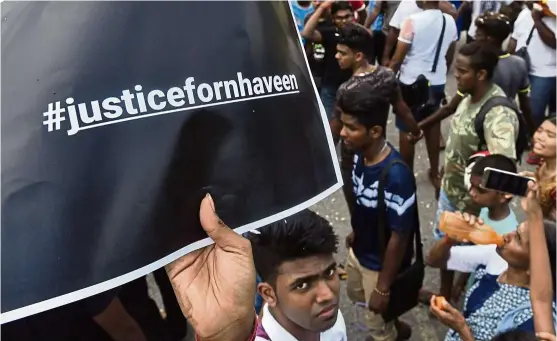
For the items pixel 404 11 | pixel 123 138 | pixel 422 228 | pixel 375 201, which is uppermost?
pixel 123 138

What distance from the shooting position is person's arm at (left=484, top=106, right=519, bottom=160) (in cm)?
262

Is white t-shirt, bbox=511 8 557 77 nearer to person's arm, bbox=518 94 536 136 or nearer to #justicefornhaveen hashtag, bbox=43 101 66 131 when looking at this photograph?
person's arm, bbox=518 94 536 136

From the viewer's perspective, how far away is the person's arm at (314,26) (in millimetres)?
4090

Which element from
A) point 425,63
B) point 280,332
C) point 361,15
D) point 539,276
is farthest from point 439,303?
point 361,15

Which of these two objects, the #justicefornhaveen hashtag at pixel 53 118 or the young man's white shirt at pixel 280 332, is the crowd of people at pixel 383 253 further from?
the #justicefornhaveen hashtag at pixel 53 118

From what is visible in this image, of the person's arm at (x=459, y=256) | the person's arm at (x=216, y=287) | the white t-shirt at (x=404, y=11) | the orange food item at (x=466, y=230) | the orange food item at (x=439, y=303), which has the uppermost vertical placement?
the person's arm at (x=216, y=287)

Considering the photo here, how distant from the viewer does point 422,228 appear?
12.5ft

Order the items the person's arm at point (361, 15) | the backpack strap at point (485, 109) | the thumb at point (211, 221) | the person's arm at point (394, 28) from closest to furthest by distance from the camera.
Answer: the thumb at point (211, 221) < the backpack strap at point (485, 109) < the person's arm at point (394, 28) < the person's arm at point (361, 15)

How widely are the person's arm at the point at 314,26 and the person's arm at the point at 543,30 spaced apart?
4.91 ft

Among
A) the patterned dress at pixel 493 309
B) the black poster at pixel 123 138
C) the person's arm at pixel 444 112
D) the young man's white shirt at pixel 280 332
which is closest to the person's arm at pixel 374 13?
the person's arm at pixel 444 112

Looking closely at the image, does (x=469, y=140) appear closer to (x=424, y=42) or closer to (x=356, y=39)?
(x=356, y=39)

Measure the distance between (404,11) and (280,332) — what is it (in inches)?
137

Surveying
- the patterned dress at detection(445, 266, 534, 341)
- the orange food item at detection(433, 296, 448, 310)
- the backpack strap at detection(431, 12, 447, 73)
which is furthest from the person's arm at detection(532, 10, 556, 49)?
the orange food item at detection(433, 296, 448, 310)

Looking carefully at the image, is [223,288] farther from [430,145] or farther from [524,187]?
[430,145]
